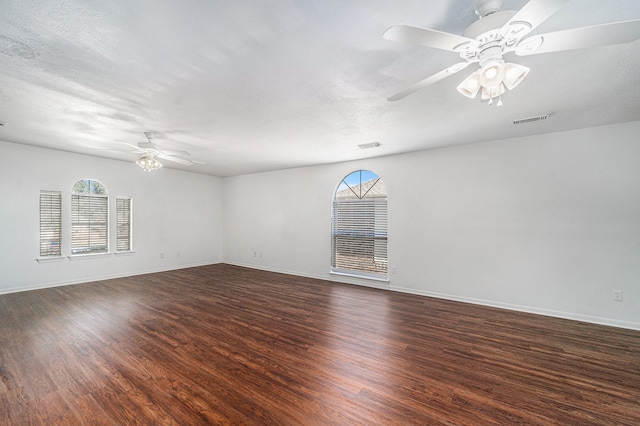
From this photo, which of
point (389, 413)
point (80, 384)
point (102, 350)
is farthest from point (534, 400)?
point (102, 350)

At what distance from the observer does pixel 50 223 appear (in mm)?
5004

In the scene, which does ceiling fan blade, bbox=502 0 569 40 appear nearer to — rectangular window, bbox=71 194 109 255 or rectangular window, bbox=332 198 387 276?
rectangular window, bbox=332 198 387 276

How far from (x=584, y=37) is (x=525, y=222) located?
333cm

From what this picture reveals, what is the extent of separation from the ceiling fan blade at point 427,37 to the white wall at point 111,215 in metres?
6.69

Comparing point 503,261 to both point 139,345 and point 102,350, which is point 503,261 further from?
point 102,350

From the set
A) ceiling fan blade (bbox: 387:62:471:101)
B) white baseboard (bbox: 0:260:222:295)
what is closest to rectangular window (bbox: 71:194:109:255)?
white baseboard (bbox: 0:260:222:295)

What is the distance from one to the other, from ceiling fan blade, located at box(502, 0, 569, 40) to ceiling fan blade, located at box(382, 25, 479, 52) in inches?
6.5

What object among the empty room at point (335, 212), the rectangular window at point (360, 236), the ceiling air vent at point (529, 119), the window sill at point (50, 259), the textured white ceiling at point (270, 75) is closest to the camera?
the textured white ceiling at point (270, 75)

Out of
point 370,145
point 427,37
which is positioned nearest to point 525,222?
point 370,145

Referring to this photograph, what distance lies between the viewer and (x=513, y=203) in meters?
4.01

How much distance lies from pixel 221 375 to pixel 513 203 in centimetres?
454

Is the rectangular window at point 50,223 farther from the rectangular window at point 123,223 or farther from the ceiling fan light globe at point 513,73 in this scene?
the ceiling fan light globe at point 513,73

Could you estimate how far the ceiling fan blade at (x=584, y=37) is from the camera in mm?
1229

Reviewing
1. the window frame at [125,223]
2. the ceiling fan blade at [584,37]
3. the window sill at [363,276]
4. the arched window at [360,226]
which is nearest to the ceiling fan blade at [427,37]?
the ceiling fan blade at [584,37]
